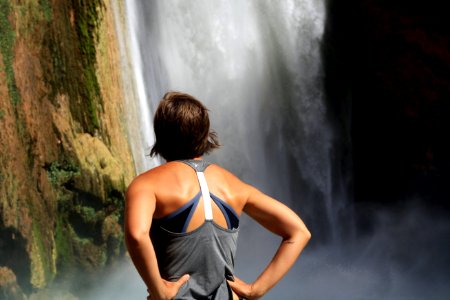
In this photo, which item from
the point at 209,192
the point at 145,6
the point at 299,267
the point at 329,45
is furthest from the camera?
the point at 329,45

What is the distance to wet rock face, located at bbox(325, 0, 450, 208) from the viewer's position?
12.8 meters

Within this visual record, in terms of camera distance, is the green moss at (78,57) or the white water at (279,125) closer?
the green moss at (78,57)

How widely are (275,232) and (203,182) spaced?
262 mm

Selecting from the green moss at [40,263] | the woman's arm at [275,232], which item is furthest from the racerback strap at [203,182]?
the green moss at [40,263]

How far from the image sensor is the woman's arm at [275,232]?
2.18m

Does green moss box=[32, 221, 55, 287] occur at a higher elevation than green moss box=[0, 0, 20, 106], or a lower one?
lower

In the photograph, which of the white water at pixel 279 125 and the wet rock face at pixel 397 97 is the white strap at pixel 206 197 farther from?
the wet rock face at pixel 397 97

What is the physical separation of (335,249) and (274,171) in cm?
154

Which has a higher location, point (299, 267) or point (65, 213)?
point (65, 213)

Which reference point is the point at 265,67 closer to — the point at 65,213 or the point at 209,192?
the point at 65,213

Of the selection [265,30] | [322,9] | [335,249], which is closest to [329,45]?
[322,9]

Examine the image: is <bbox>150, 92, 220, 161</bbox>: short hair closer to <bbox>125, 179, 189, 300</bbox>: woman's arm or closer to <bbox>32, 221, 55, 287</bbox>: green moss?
<bbox>125, 179, 189, 300</bbox>: woman's arm

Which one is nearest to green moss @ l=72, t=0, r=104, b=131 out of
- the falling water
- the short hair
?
the falling water

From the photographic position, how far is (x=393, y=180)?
1306cm
